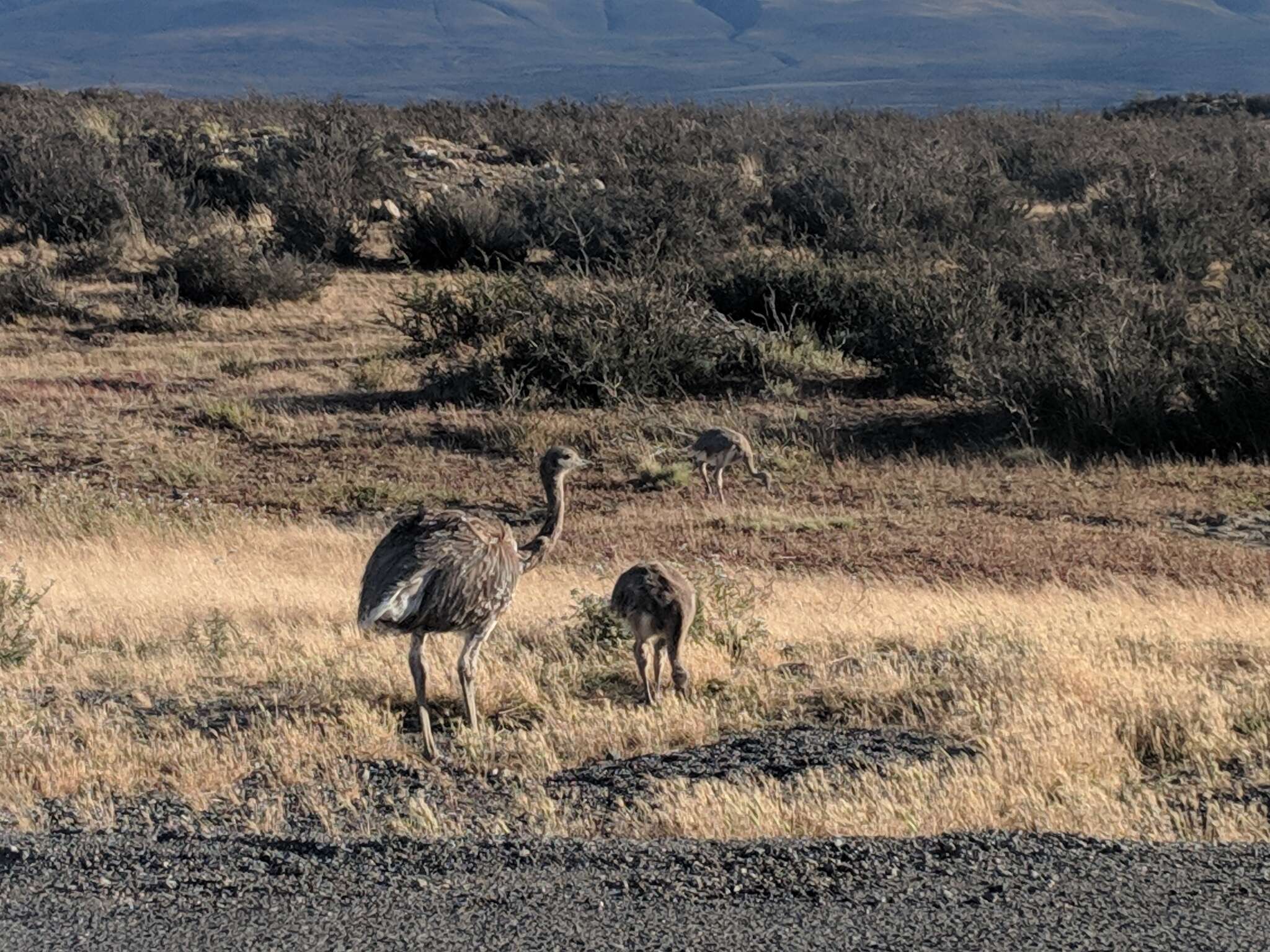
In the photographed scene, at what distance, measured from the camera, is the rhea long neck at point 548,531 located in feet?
25.5

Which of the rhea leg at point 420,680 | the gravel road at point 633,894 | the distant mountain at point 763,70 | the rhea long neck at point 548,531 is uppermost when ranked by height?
the rhea long neck at point 548,531

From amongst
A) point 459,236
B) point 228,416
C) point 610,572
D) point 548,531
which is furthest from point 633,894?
point 459,236

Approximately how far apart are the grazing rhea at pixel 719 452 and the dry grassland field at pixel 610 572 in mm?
340

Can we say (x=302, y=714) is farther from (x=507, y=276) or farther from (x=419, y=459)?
(x=507, y=276)

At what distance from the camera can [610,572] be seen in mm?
12164

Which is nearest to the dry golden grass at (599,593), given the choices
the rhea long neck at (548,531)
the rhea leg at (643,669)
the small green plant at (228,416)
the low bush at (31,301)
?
the small green plant at (228,416)

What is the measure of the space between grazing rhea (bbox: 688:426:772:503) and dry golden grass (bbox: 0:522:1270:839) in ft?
12.2

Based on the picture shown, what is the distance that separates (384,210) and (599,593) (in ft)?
74.2

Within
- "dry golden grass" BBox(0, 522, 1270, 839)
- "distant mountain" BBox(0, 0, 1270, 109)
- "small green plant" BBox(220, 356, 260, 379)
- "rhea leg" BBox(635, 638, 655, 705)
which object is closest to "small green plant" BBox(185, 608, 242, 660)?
"dry golden grass" BBox(0, 522, 1270, 839)

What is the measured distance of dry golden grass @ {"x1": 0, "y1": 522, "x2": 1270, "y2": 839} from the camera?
6109mm

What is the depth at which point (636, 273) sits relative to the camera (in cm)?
2172

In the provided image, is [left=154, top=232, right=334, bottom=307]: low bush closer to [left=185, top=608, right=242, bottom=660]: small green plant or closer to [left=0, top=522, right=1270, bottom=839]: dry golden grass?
[left=0, top=522, right=1270, bottom=839]: dry golden grass

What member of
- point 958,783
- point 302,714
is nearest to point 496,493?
point 302,714

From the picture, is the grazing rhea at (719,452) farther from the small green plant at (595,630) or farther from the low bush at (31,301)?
the low bush at (31,301)
